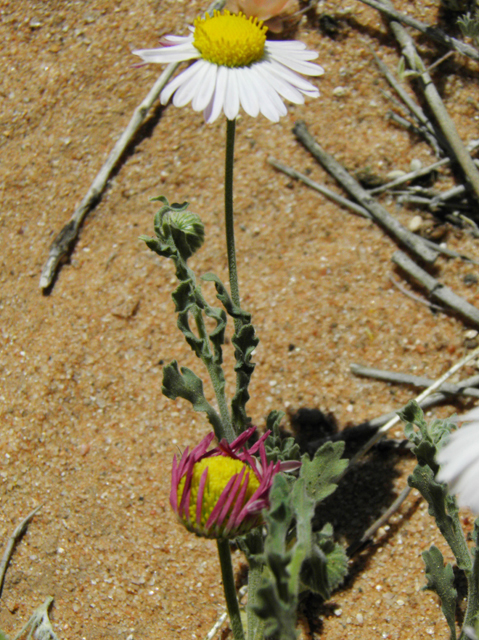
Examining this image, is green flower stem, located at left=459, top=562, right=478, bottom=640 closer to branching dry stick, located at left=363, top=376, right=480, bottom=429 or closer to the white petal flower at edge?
the white petal flower at edge

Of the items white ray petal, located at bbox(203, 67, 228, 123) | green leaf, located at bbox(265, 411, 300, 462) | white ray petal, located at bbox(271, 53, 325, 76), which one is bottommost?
green leaf, located at bbox(265, 411, 300, 462)

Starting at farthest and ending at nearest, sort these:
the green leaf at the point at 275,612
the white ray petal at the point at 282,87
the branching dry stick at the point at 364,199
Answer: the branching dry stick at the point at 364,199, the white ray petal at the point at 282,87, the green leaf at the point at 275,612

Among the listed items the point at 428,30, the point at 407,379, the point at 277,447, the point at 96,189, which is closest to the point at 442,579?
the point at 277,447

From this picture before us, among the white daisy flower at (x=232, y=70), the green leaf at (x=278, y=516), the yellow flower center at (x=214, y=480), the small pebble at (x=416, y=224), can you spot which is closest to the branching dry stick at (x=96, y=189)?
the white daisy flower at (x=232, y=70)

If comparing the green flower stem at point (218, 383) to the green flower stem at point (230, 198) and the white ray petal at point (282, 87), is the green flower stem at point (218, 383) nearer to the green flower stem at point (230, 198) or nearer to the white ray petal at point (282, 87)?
the green flower stem at point (230, 198)

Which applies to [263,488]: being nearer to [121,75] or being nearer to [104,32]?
[121,75]

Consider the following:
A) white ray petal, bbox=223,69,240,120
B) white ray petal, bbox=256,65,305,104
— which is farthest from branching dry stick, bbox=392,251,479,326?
white ray petal, bbox=223,69,240,120

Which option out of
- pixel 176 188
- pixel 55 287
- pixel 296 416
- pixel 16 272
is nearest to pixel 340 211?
pixel 176 188
